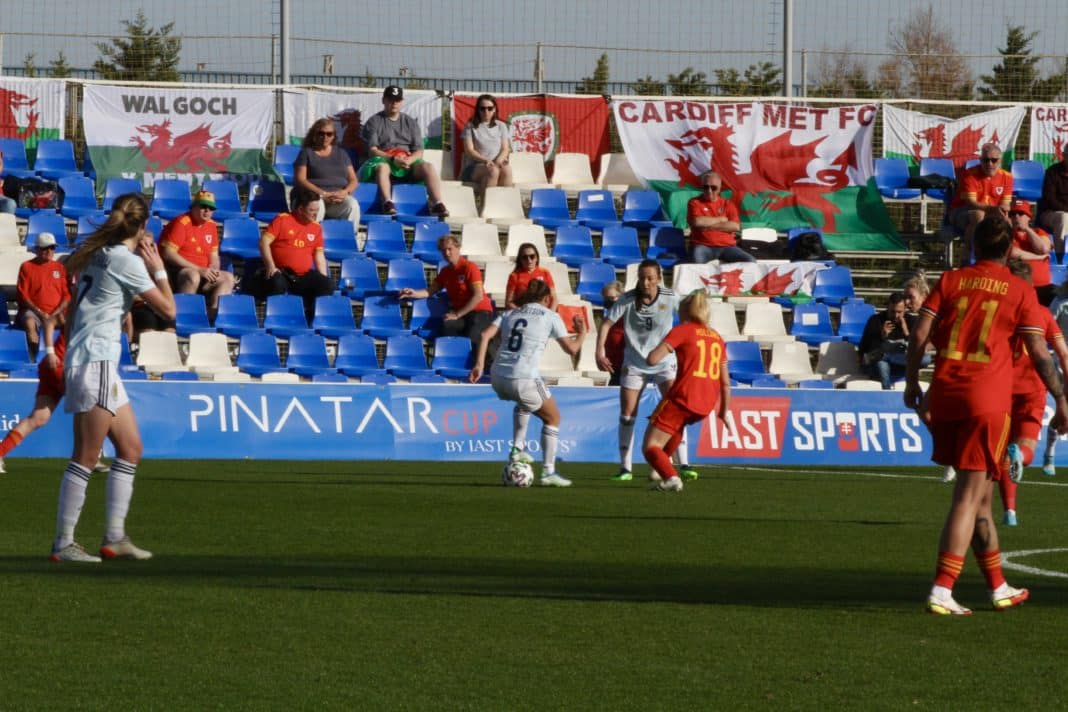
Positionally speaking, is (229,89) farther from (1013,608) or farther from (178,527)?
(1013,608)

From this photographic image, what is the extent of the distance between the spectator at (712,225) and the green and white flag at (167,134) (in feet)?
21.4

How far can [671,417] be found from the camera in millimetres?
15047

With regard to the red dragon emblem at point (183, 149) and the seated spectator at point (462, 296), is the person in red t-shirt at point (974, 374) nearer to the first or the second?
the seated spectator at point (462, 296)

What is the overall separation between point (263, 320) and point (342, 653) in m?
18.0

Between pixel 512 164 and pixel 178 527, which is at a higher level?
pixel 512 164

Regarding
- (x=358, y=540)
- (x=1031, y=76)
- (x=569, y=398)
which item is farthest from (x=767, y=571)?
(x=1031, y=76)

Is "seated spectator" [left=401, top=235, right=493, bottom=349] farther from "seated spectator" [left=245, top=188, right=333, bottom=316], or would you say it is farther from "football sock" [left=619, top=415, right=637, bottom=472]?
"football sock" [left=619, top=415, right=637, bottom=472]

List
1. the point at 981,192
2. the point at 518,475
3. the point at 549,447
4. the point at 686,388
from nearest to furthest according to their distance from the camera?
the point at 686,388, the point at 518,475, the point at 549,447, the point at 981,192

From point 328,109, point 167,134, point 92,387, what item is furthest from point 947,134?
point 92,387

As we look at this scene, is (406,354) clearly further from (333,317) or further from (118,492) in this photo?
(118,492)

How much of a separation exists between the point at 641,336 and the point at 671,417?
105 inches

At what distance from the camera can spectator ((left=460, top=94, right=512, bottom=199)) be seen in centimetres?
2672

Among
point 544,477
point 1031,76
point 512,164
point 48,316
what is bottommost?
point 544,477

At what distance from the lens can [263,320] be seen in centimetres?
2436
